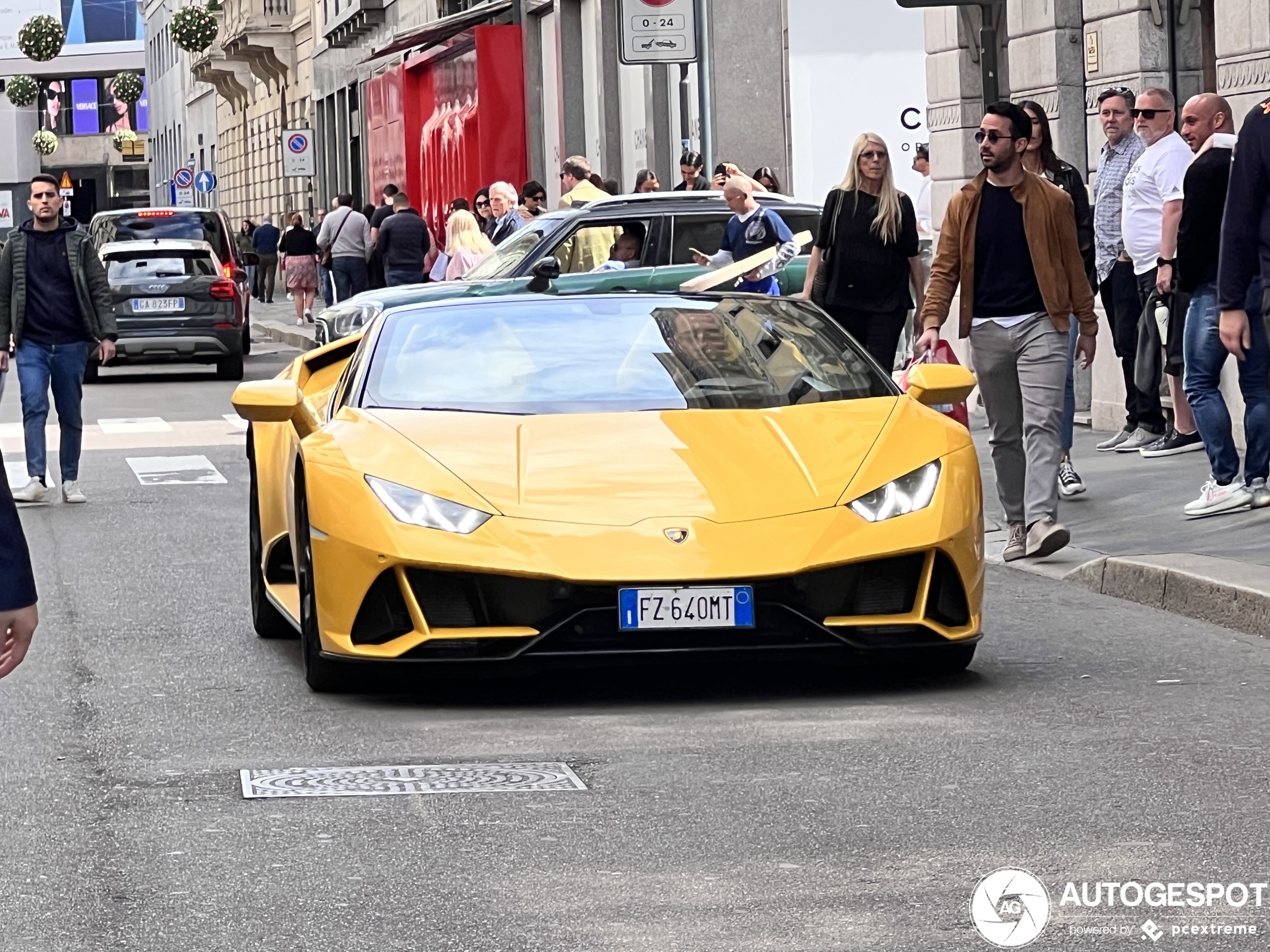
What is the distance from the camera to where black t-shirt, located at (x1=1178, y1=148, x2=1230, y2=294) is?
1177 cm

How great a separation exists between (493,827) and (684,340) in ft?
Answer: 10.3

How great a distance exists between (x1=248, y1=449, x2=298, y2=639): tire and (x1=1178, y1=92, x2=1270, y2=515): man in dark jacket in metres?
4.35

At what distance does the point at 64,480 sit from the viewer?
1523cm

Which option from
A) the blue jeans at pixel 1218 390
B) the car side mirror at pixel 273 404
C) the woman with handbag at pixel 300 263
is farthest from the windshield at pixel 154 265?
the car side mirror at pixel 273 404

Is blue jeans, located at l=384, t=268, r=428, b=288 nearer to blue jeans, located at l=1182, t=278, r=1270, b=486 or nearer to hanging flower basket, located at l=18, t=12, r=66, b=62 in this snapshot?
blue jeans, located at l=1182, t=278, r=1270, b=486

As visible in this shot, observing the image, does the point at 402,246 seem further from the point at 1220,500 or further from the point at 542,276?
the point at 1220,500

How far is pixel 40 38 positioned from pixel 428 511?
13437 cm

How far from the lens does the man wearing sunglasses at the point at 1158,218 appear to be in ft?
43.5

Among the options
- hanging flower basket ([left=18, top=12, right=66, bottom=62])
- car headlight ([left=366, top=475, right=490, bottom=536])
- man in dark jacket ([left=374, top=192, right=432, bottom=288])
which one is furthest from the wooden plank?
hanging flower basket ([left=18, top=12, right=66, bottom=62])

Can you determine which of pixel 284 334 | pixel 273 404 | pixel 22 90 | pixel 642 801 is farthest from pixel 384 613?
pixel 22 90

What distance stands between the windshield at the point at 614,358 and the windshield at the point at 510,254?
977cm

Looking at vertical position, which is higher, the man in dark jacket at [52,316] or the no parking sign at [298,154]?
the no parking sign at [298,154]

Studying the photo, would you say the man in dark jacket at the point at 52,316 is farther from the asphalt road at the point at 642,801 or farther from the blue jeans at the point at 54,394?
the asphalt road at the point at 642,801

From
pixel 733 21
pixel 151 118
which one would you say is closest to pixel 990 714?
pixel 733 21
